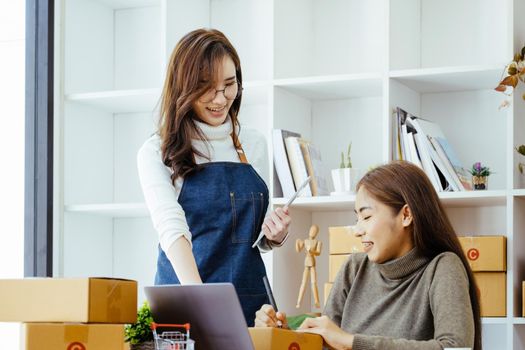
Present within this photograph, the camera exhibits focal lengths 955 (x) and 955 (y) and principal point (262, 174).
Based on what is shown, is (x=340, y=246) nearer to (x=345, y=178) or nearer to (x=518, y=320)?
(x=345, y=178)

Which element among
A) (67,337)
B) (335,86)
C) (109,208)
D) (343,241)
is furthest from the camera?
(109,208)

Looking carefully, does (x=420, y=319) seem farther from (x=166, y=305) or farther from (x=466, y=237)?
(x=466, y=237)

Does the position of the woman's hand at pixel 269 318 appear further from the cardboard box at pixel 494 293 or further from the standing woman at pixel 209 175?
the cardboard box at pixel 494 293

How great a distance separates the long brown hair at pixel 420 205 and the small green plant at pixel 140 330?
633 mm

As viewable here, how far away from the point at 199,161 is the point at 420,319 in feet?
2.35

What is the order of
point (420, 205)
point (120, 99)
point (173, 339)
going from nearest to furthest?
1. point (173, 339)
2. point (420, 205)
3. point (120, 99)

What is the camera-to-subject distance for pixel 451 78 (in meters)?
3.40

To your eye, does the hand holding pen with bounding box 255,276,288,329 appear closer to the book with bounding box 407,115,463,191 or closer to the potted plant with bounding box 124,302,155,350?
the potted plant with bounding box 124,302,155,350

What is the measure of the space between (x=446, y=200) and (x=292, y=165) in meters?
0.57

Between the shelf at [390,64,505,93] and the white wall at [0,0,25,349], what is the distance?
5.23 feet

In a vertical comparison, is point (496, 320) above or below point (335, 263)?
below

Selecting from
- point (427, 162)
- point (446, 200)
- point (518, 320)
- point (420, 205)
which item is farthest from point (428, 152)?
point (420, 205)

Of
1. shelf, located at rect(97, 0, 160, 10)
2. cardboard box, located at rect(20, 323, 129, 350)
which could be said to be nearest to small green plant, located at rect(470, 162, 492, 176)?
shelf, located at rect(97, 0, 160, 10)

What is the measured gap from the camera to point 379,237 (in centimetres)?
215
